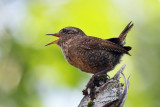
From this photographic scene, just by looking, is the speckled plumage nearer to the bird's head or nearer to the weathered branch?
the bird's head

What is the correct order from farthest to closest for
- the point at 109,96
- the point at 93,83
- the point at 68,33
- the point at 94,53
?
the point at 68,33 < the point at 94,53 < the point at 93,83 < the point at 109,96

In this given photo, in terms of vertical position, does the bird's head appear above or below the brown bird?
below

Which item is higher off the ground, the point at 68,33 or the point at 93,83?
the point at 93,83

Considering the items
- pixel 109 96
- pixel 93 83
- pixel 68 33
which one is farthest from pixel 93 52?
pixel 109 96

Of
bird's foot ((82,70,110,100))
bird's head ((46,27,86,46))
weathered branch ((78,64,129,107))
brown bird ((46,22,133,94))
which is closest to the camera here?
weathered branch ((78,64,129,107))

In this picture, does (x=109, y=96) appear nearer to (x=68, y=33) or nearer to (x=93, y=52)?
(x=93, y=52)

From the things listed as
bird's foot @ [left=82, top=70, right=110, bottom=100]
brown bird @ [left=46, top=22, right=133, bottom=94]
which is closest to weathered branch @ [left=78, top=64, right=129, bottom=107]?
bird's foot @ [left=82, top=70, right=110, bottom=100]

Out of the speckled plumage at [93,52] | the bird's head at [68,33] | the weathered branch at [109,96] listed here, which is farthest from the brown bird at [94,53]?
the weathered branch at [109,96]

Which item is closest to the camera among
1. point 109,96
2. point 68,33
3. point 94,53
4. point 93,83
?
point 109,96

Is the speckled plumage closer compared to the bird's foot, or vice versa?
the bird's foot
